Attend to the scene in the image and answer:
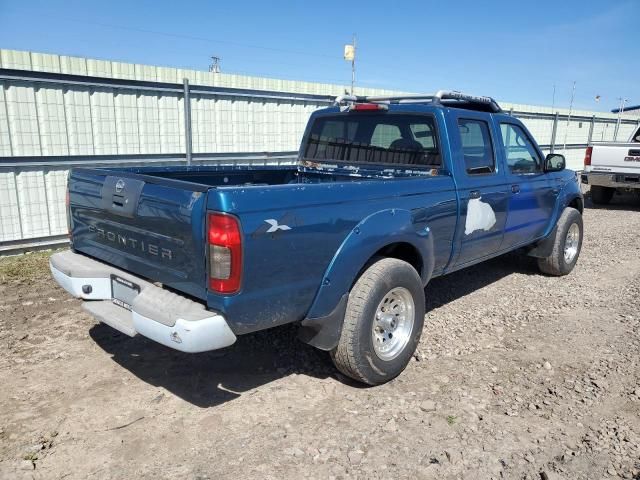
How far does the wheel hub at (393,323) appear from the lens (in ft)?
11.5

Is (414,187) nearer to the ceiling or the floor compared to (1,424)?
nearer to the ceiling

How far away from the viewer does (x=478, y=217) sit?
14.1ft

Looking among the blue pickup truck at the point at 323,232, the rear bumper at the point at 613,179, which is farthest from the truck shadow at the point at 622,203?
the blue pickup truck at the point at 323,232

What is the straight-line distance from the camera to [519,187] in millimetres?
4879

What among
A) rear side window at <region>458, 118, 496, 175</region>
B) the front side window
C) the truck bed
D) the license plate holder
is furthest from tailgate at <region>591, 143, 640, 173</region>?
the license plate holder

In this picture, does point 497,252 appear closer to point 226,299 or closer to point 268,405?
point 268,405

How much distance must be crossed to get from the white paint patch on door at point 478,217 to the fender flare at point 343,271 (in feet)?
3.22

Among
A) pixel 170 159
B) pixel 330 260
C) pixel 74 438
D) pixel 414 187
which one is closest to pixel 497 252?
pixel 414 187

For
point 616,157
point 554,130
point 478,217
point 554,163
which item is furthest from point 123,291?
point 554,130

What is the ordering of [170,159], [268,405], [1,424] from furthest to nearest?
[170,159], [268,405], [1,424]

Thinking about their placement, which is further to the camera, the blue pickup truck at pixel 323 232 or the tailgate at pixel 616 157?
the tailgate at pixel 616 157

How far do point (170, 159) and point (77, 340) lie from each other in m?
4.10

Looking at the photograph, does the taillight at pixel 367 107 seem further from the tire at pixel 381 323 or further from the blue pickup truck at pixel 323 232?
the tire at pixel 381 323

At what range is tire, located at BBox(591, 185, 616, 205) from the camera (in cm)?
1216
